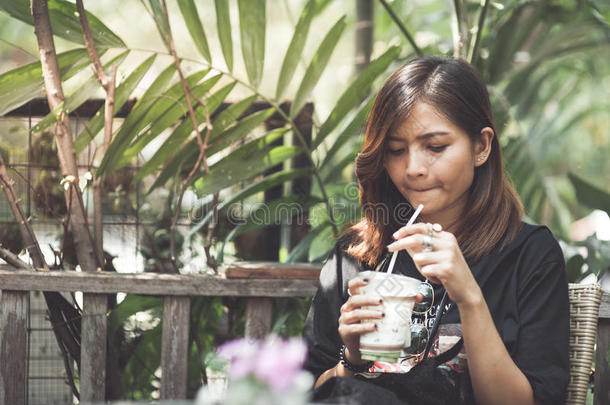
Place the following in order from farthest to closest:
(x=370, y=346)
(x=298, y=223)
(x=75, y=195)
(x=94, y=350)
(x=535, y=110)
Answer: (x=535, y=110) → (x=298, y=223) → (x=75, y=195) → (x=94, y=350) → (x=370, y=346)

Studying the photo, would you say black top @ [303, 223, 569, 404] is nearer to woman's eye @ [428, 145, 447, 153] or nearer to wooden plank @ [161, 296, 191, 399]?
woman's eye @ [428, 145, 447, 153]

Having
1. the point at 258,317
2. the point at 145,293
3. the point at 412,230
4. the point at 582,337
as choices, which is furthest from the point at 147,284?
the point at 582,337

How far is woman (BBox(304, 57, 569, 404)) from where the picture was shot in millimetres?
1355

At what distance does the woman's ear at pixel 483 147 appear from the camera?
1.63 meters

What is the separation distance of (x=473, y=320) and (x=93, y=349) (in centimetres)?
117

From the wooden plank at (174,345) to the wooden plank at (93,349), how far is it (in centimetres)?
18

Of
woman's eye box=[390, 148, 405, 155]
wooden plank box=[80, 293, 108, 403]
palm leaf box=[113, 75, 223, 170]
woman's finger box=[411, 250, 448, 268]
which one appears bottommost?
wooden plank box=[80, 293, 108, 403]

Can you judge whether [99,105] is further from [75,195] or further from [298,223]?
[298,223]

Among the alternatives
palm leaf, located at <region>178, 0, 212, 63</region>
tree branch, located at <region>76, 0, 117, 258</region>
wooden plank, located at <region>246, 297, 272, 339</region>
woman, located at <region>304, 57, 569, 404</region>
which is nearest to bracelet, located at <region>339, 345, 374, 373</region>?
woman, located at <region>304, 57, 569, 404</region>

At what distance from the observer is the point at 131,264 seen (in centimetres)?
251

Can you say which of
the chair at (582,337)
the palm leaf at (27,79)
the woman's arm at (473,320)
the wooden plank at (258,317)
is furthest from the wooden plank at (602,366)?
the palm leaf at (27,79)

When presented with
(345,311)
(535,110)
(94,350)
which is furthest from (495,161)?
(535,110)

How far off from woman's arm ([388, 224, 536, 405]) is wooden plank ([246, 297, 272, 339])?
0.79 m

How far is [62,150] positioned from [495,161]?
129 centimetres
